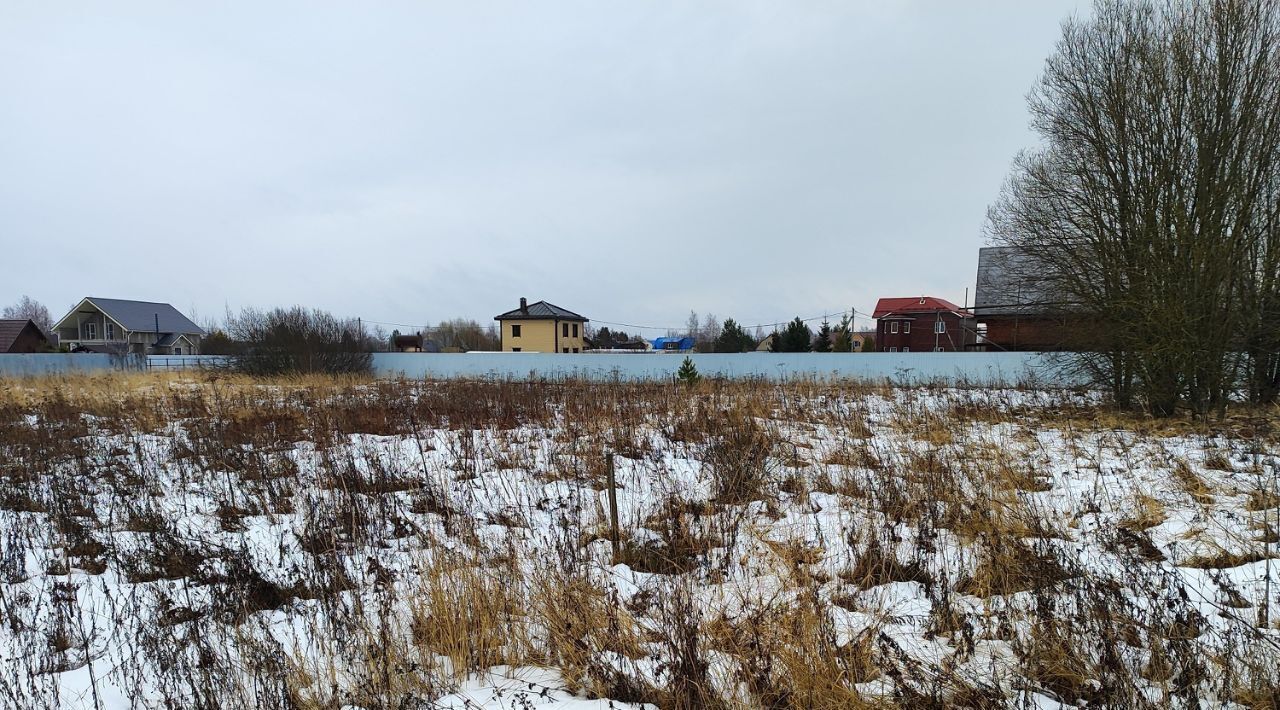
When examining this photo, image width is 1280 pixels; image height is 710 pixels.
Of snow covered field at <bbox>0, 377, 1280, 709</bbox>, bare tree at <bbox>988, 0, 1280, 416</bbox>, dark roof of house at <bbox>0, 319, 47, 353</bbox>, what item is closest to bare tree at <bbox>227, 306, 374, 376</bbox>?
snow covered field at <bbox>0, 377, 1280, 709</bbox>

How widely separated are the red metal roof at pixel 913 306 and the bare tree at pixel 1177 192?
31.5 m

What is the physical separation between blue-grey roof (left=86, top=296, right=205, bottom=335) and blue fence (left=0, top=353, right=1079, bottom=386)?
19313 mm

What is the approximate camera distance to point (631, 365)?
25.0 metres

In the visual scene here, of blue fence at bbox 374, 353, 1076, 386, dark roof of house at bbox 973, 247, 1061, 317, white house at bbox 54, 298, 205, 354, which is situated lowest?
blue fence at bbox 374, 353, 1076, 386

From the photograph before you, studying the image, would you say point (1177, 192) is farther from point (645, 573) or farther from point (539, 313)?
point (539, 313)

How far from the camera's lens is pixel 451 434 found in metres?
8.30

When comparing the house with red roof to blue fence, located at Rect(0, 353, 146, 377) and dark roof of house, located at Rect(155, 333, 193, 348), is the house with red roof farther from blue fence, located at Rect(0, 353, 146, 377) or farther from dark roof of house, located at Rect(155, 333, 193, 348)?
dark roof of house, located at Rect(155, 333, 193, 348)

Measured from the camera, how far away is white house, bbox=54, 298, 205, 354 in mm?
42094

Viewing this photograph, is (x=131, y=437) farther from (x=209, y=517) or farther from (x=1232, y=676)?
(x=1232, y=676)

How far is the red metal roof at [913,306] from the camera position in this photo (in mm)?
40250

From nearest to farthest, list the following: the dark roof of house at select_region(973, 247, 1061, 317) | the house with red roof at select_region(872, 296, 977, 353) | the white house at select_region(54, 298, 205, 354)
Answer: the dark roof of house at select_region(973, 247, 1061, 317), the house with red roof at select_region(872, 296, 977, 353), the white house at select_region(54, 298, 205, 354)

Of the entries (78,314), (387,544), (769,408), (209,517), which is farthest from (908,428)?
(78,314)

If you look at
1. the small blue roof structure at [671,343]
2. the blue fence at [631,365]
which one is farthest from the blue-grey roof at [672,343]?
the blue fence at [631,365]

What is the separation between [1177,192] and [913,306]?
33.9m
